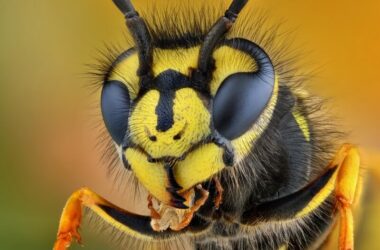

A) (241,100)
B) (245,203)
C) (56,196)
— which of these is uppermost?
(241,100)

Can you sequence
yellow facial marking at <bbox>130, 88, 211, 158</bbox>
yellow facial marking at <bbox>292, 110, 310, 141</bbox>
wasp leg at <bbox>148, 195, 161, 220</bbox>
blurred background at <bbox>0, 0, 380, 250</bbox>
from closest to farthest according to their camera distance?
yellow facial marking at <bbox>130, 88, 211, 158</bbox>
wasp leg at <bbox>148, 195, 161, 220</bbox>
yellow facial marking at <bbox>292, 110, 310, 141</bbox>
blurred background at <bbox>0, 0, 380, 250</bbox>

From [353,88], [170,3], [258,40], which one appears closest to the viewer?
[258,40]

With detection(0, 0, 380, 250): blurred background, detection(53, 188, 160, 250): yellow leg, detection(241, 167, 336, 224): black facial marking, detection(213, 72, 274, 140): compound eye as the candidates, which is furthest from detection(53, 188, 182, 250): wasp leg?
detection(0, 0, 380, 250): blurred background

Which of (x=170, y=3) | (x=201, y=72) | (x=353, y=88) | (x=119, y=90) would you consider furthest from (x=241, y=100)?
(x=353, y=88)

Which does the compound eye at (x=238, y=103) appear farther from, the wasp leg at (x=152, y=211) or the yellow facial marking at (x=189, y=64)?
the wasp leg at (x=152, y=211)

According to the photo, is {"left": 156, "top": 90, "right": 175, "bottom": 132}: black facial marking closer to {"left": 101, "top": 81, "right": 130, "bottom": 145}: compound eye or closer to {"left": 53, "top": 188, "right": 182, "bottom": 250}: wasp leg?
{"left": 101, "top": 81, "right": 130, "bottom": 145}: compound eye

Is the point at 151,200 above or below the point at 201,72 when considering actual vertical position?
below

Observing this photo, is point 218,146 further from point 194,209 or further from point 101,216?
point 101,216

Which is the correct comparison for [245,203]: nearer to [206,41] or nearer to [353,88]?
[206,41]
